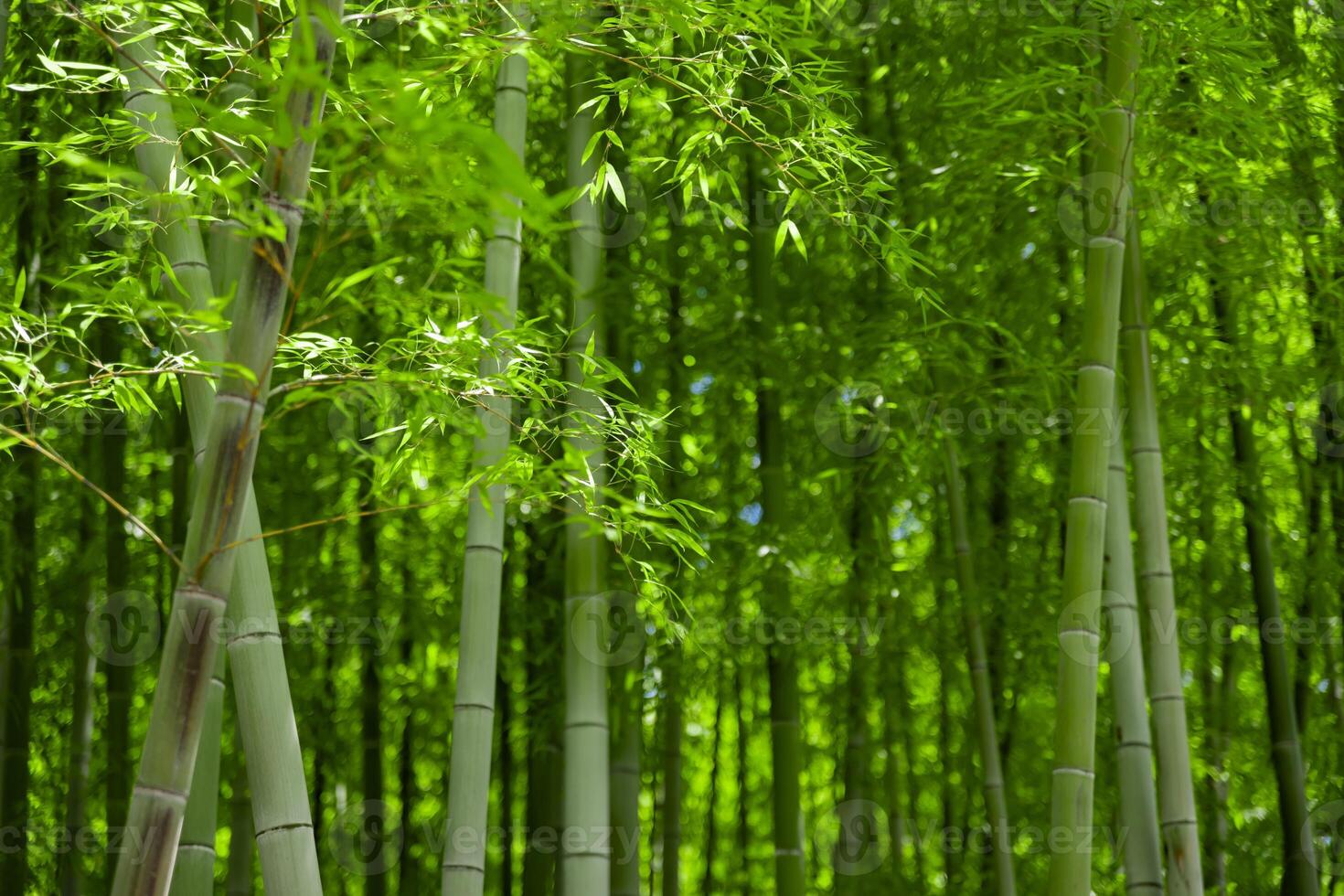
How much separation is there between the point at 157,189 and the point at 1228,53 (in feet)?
7.61

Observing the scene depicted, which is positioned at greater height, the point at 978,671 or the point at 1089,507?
the point at 1089,507

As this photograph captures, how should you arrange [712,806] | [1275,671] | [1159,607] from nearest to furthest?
[1159,607] < [1275,671] < [712,806]

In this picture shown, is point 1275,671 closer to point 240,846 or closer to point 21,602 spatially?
point 240,846

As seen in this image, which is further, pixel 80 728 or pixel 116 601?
pixel 80 728

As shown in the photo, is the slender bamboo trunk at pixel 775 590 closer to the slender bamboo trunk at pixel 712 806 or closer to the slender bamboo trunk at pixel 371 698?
the slender bamboo trunk at pixel 371 698

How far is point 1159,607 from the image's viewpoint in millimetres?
3330

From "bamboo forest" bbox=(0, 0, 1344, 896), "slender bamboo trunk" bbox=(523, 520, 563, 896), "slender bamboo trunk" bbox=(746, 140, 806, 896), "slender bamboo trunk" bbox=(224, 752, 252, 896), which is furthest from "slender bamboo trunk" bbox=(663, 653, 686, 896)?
"slender bamboo trunk" bbox=(224, 752, 252, 896)

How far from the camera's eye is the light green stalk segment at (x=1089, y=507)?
9.15ft

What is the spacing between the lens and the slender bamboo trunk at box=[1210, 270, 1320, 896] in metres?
4.02

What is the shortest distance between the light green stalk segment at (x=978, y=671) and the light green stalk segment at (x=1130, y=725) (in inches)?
42.1

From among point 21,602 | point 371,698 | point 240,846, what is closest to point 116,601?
point 21,602

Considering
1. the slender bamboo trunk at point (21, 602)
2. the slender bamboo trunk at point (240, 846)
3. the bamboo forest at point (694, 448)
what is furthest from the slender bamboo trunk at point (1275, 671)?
the slender bamboo trunk at point (21, 602)

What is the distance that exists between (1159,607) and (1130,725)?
311mm

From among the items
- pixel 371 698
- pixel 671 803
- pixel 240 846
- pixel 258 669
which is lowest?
pixel 240 846
